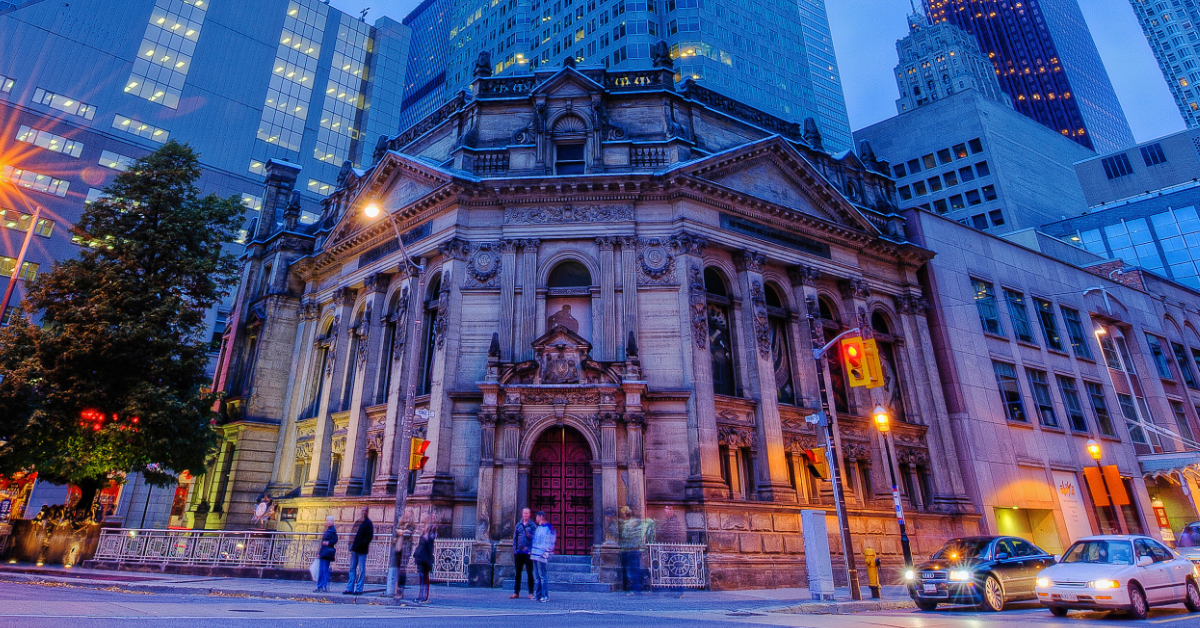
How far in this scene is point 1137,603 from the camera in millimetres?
11922

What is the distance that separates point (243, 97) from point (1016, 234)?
7714 centimetres

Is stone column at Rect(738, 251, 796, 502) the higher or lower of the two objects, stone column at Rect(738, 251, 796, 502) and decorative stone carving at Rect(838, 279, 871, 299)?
the lower

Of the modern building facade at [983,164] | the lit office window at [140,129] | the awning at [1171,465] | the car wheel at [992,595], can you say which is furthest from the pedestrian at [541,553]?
the lit office window at [140,129]

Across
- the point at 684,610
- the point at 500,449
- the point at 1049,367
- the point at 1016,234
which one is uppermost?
the point at 1016,234

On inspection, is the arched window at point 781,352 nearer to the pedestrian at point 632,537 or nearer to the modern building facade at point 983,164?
the pedestrian at point 632,537

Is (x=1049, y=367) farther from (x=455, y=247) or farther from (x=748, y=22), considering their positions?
(x=748, y=22)

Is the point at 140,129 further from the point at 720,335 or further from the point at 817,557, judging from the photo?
the point at 817,557

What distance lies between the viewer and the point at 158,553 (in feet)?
67.2

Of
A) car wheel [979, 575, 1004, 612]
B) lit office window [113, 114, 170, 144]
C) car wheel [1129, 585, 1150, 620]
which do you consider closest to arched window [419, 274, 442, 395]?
car wheel [979, 575, 1004, 612]

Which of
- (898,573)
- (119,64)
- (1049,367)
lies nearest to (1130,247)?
(1049,367)

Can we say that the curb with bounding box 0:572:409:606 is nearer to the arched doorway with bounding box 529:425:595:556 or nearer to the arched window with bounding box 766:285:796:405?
the arched doorway with bounding box 529:425:595:556

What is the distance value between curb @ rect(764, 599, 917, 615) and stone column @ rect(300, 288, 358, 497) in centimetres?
2216

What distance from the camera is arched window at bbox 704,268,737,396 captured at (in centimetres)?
2533

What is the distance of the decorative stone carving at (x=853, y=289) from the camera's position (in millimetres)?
29809
